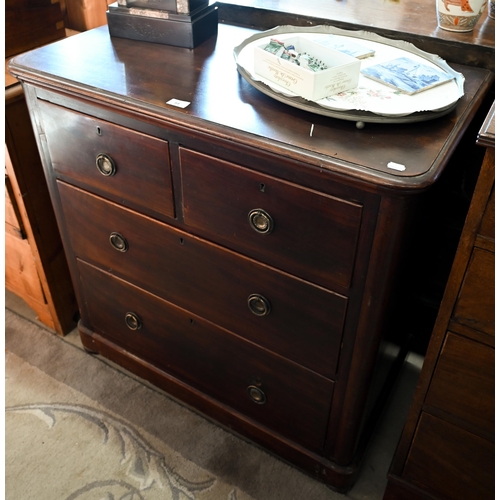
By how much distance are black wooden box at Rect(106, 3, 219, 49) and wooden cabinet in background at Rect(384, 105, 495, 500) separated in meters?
0.69

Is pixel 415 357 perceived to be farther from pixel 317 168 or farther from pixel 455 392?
pixel 317 168

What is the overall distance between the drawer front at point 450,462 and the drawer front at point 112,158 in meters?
0.71

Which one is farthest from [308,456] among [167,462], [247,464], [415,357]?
[415,357]

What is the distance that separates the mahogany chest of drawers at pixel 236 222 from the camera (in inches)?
35.0

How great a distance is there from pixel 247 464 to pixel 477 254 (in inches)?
33.9

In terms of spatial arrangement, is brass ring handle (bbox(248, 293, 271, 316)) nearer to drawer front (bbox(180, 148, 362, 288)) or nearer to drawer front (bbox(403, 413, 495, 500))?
drawer front (bbox(180, 148, 362, 288))

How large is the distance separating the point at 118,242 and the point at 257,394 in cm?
50

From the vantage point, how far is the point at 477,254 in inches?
33.4

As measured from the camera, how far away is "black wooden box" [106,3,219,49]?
3.85 ft

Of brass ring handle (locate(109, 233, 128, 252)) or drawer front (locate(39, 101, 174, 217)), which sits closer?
drawer front (locate(39, 101, 174, 217))

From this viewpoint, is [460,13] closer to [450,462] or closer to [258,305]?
[258,305]

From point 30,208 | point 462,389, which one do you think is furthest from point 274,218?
point 30,208

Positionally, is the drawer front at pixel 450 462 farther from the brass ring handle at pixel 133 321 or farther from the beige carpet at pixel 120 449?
the brass ring handle at pixel 133 321

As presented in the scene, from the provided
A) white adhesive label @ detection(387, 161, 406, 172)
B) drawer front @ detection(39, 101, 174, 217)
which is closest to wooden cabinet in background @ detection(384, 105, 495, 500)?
white adhesive label @ detection(387, 161, 406, 172)
